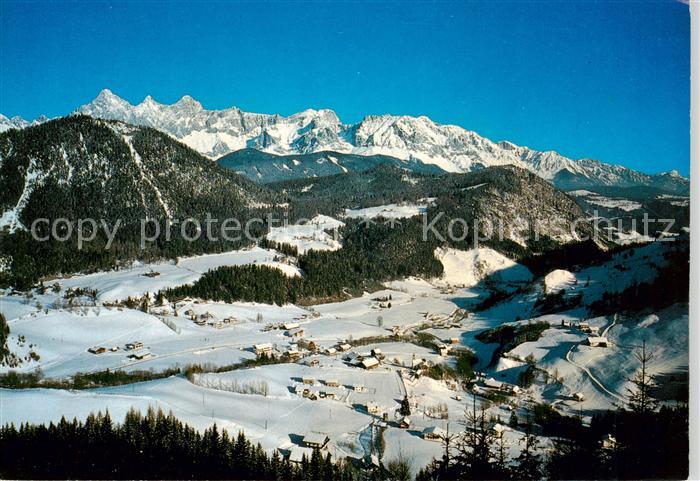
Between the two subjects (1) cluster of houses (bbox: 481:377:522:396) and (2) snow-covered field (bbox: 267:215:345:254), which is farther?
(2) snow-covered field (bbox: 267:215:345:254)

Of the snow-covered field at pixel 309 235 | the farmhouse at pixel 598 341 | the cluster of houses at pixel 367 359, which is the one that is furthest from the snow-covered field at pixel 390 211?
the farmhouse at pixel 598 341

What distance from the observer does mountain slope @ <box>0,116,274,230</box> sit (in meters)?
59.5

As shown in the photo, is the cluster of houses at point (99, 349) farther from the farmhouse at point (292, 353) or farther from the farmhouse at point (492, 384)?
the farmhouse at point (492, 384)

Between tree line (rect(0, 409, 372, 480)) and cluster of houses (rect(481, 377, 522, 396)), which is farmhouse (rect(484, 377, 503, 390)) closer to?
cluster of houses (rect(481, 377, 522, 396))

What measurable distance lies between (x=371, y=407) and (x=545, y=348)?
11.3m

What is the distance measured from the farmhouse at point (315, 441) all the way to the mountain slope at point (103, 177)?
50.7 meters

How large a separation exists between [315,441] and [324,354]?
1423 cm

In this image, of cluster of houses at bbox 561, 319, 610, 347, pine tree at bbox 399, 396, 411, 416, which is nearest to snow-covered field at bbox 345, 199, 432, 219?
cluster of houses at bbox 561, 319, 610, 347

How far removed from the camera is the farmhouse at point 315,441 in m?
15.3

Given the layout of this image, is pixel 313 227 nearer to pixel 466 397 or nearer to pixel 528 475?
pixel 466 397

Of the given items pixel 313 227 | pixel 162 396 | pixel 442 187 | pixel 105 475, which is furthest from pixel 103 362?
pixel 442 187

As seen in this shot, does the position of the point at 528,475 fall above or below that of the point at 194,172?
below

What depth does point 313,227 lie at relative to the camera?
239 ft

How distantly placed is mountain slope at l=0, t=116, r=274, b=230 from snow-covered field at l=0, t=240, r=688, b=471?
57.1ft
